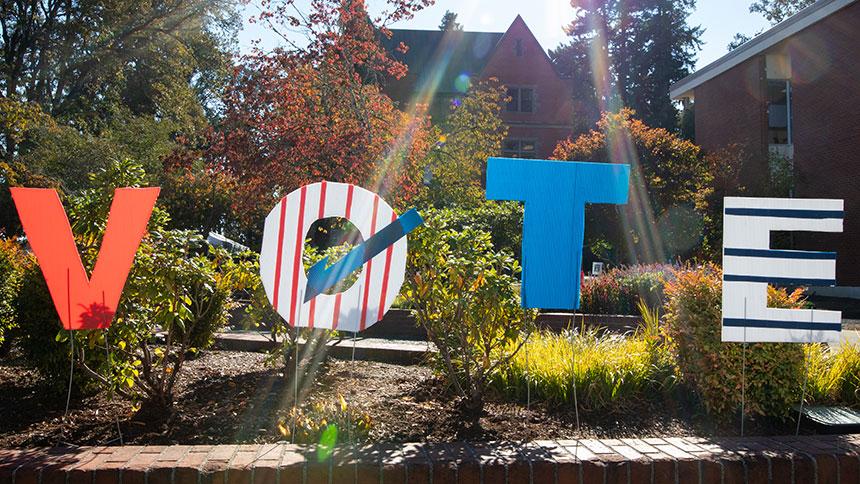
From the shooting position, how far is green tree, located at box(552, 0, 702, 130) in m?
45.4

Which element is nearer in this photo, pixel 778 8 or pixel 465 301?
pixel 465 301

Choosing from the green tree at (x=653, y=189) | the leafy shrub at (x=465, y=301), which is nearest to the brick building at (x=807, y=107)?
the green tree at (x=653, y=189)

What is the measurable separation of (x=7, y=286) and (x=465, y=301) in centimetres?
485

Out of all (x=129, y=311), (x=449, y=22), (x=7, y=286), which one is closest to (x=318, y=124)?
(x=7, y=286)

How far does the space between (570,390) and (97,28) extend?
2470 cm

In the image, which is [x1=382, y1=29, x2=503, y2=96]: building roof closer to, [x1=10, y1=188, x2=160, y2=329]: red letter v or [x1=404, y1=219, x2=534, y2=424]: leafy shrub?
[x1=404, y1=219, x2=534, y2=424]: leafy shrub

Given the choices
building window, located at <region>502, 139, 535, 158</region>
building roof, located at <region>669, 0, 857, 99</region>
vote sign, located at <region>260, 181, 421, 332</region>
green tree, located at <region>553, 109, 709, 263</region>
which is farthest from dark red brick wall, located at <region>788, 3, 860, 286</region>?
vote sign, located at <region>260, 181, 421, 332</region>

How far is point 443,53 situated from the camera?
40.1 m

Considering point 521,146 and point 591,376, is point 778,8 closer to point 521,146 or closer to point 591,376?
point 521,146

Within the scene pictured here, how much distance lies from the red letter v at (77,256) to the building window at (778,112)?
79.2ft

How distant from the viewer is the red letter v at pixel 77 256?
3807mm

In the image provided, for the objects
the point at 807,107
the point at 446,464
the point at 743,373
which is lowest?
the point at 446,464

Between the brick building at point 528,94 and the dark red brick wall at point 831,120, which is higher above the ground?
the brick building at point 528,94

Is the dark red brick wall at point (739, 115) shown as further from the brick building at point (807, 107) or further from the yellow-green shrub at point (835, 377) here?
the yellow-green shrub at point (835, 377)
